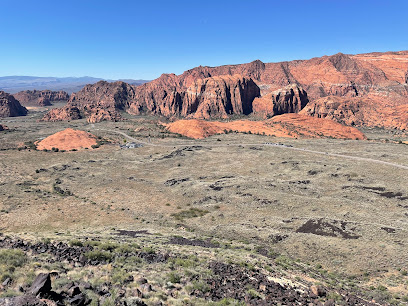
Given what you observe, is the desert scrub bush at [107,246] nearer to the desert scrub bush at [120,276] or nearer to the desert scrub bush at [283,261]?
the desert scrub bush at [120,276]

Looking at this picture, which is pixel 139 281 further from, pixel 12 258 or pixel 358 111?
pixel 358 111

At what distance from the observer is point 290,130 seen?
429 feet

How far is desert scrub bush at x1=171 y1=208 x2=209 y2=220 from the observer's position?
133ft

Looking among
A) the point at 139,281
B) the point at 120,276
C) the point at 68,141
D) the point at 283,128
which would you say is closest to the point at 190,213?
the point at 120,276

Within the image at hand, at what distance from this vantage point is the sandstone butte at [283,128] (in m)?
126

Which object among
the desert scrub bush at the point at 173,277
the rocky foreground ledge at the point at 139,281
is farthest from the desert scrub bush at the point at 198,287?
the desert scrub bush at the point at 173,277

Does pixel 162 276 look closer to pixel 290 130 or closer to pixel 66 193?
pixel 66 193

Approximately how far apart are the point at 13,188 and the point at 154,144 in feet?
215

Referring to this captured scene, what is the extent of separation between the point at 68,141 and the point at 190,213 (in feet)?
296

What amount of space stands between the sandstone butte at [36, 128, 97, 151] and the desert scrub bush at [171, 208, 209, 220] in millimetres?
81443

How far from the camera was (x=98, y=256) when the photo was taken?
1812cm

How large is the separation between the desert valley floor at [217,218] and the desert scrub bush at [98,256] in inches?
2.9

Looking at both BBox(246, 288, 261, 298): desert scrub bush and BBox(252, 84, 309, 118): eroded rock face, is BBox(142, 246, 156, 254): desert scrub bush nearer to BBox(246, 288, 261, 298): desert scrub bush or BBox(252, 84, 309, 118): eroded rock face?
BBox(246, 288, 261, 298): desert scrub bush

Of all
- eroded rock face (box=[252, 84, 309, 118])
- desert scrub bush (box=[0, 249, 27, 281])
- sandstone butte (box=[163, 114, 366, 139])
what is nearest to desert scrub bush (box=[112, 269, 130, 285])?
desert scrub bush (box=[0, 249, 27, 281])
